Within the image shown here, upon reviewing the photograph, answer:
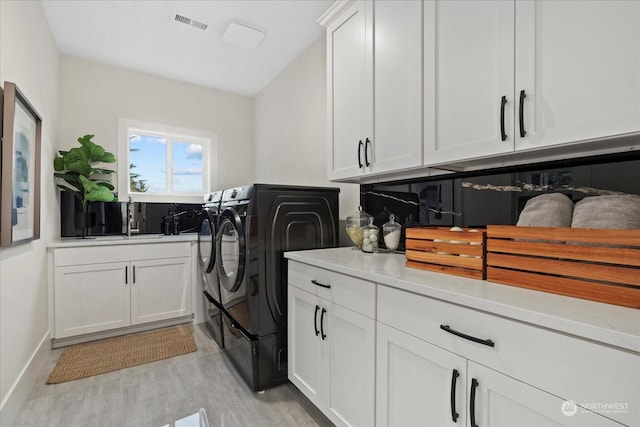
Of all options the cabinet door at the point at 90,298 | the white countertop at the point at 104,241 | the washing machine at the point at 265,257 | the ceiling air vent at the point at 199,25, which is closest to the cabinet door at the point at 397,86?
the washing machine at the point at 265,257

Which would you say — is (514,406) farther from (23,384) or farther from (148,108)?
(148,108)

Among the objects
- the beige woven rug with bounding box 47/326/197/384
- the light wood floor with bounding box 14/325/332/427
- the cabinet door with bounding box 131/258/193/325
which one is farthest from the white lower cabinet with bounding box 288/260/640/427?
the cabinet door with bounding box 131/258/193/325

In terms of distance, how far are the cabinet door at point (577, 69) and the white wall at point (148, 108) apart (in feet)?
11.5

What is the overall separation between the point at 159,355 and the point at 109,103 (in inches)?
105

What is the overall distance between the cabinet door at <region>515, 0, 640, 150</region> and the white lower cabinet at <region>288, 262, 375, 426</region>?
0.85 metres

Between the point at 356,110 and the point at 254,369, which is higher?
the point at 356,110

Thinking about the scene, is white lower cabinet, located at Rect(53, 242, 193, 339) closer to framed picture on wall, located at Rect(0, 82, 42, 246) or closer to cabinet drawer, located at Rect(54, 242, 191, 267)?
cabinet drawer, located at Rect(54, 242, 191, 267)

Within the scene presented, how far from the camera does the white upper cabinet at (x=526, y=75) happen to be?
0.84 meters

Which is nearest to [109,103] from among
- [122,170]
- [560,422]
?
[122,170]

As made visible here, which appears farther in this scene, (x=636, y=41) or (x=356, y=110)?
(x=356, y=110)

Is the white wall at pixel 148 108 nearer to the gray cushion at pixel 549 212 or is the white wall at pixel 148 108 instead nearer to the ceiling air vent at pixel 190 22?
the ceiling air vent at pixel 190 22

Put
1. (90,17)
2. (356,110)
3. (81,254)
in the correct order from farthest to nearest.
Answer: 1. (81,254)
2. (90,17)
3. (356,110)

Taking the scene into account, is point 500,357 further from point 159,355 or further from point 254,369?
point 159,355

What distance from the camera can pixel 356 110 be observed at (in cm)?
177
